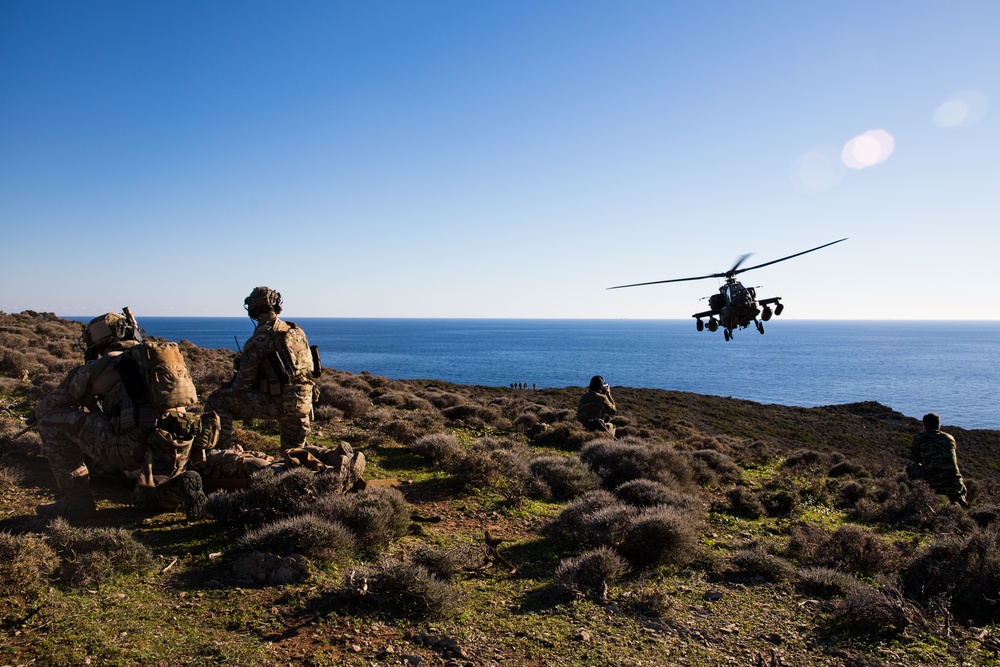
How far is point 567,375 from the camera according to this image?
84500mm

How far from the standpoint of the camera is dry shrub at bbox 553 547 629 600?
5680mm

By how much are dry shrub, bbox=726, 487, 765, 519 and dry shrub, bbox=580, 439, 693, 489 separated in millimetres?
924

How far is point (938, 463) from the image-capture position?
11320mm

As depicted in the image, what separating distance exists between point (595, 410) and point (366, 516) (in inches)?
413

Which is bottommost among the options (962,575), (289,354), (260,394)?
(962,575)

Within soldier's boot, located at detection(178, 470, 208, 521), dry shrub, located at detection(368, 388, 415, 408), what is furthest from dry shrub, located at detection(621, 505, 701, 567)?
dry shrub, located at detection(368, 388, 415, 408)

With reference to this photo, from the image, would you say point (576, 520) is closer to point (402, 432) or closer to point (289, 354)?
point (289, 354)

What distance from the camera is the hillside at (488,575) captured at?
14.3 feet

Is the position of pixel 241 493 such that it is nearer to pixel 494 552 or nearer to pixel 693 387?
pixel 494 552

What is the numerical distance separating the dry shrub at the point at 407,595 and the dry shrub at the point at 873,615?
404cm

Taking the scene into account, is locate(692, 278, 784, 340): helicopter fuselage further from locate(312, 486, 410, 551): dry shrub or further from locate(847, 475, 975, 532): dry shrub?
locate(312, 486, 410, 551): dry shrub

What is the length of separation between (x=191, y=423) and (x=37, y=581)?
94.2 inches

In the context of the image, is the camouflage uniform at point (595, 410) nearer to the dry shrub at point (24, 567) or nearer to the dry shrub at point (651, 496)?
the dry shrub at point (651, 496)

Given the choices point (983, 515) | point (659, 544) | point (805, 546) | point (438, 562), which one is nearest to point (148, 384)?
point (438, 562)
